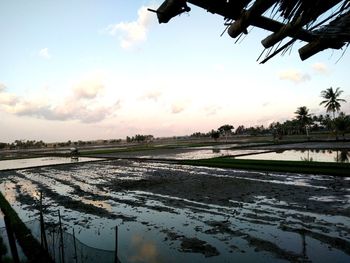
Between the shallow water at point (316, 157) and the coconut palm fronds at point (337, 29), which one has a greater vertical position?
the coconut palm fronds at point (337, 29)

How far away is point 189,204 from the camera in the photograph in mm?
14664

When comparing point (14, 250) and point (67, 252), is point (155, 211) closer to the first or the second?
point (67, 252)

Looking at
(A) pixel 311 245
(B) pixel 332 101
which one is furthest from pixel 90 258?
(B) pixel 332 101

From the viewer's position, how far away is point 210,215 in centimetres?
1241

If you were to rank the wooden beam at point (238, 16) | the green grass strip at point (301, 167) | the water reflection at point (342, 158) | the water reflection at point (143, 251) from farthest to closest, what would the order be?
the water reflection at point (342, 158) < the green grass strip at point (301, 167) < the water reflection at point (143, 251) < the wooden beam at point (238, 16)

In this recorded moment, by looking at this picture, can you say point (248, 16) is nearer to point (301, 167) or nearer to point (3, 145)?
point (301, 167)

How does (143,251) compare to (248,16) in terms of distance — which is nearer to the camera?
(248,16)

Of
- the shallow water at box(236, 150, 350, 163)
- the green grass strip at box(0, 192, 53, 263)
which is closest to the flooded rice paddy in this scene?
the green grass strip at box(0, 192, 53, 263)

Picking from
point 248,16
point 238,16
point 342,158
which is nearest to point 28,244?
point 238,16

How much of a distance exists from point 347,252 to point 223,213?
16.8ft

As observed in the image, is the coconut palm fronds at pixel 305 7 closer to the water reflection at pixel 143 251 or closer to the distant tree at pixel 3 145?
the water reflection at pixel 143 251

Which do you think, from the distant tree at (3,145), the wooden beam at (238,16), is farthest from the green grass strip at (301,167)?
the distant tree at (3,145)

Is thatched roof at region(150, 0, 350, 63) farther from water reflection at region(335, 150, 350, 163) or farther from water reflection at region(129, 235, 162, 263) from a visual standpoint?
water reflection at region(335, 150, 350, 163)

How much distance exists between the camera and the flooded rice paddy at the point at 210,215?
8.73 m
